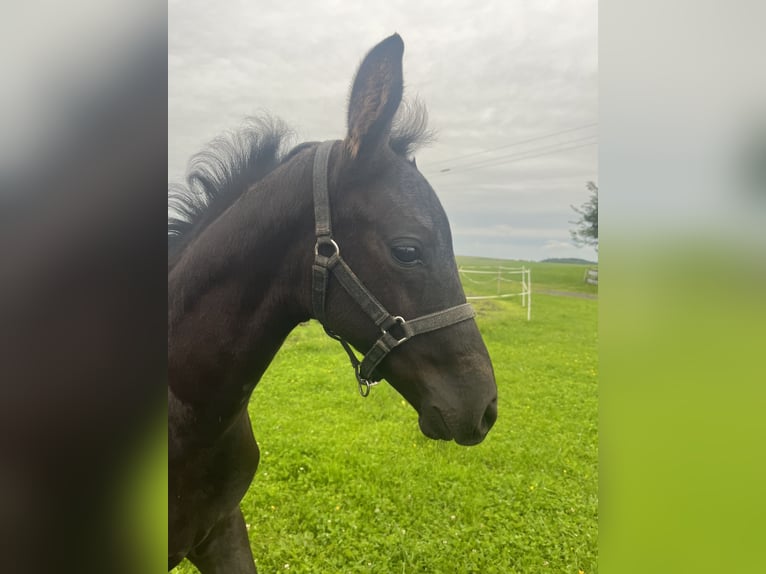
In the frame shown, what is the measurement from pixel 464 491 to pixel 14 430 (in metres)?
2.88

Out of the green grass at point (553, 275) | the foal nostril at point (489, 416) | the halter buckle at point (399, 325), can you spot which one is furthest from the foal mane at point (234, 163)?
the green grass at point (553, 275)

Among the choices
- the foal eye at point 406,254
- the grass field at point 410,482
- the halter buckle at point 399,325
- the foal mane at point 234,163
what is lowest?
the grass field at point 410,482

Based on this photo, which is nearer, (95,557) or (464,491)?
(95,557)

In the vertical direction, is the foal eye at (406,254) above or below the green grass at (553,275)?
above

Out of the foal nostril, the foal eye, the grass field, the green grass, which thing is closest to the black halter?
the foal eye

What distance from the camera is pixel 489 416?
3.99 feet

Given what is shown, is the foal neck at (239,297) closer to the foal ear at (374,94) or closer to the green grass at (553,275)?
the foal ear at (374,94)

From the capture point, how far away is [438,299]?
114 cm

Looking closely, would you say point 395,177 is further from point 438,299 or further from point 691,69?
point 691,69

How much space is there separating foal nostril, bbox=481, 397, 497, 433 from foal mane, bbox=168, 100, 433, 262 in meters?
0.75

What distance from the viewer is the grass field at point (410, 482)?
236 centimetres

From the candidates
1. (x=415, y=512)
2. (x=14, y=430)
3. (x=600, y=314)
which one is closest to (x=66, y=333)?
(x=14, y=430)

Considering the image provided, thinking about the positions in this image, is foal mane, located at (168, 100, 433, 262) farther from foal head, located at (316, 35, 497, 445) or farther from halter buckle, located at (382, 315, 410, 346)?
halter buckle, located at (382, 315, 410, 346)

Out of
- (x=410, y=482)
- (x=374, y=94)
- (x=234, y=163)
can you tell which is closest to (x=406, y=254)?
(x=374, y=94)
